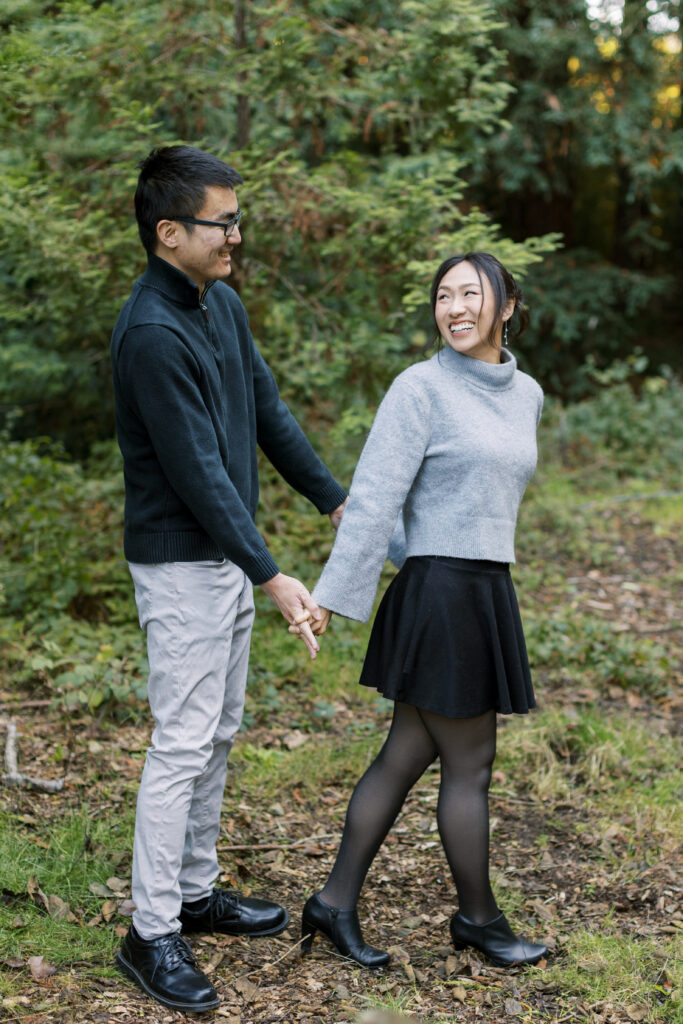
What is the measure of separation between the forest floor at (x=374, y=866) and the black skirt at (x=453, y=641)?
78cm

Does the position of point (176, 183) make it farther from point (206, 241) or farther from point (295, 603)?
point (295, 603)

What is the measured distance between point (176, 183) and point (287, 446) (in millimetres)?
846

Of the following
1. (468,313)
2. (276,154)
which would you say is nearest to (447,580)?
(468,313)

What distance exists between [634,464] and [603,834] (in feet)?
21.3

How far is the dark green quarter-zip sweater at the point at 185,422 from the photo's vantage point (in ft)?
7.62

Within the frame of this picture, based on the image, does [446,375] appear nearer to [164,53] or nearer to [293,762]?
[293,762]

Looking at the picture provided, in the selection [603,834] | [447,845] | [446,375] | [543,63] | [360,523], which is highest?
[543,63]

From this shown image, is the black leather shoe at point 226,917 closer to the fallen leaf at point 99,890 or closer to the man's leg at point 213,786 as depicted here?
the man's leg at point 213,786

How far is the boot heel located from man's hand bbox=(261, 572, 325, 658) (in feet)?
2.82

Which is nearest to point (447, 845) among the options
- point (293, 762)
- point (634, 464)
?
point (293, 762)

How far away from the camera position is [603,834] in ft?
11.4

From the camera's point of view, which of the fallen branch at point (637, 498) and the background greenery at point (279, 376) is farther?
the fallen branch at point (637, 498)

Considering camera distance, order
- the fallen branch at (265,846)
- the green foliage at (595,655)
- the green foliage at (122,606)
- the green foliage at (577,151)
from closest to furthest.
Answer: the fallen branch at (265,846), the green foliage at (122,606), the green foliage at (595,655), the green foliage at (577,151)

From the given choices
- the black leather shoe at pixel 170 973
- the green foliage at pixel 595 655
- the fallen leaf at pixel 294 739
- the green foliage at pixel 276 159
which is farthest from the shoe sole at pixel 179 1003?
the green foliage at pixel 276 159
